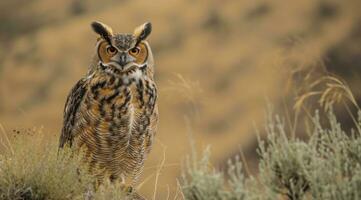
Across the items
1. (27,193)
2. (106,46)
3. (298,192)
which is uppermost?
(106,46)

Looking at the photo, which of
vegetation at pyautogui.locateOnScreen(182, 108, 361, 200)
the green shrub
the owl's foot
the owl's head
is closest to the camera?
vegetation at pyautogui.locateOnScreen(182, 108, 361, 200)

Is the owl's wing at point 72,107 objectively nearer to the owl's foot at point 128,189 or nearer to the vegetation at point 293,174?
the owl's foot at point 128,189

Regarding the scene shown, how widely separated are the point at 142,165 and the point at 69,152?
960 millimetres

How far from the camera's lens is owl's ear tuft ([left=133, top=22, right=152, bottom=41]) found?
538 cm

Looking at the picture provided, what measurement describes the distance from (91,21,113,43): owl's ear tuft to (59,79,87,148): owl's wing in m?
0.36

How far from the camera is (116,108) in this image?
5.38 metres

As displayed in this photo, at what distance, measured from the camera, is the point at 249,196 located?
3.85m

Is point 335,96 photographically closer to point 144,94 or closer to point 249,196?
point 144,94

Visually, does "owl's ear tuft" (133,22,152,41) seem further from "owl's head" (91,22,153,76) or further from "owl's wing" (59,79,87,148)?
"owl's wing" (59,79,87,148)

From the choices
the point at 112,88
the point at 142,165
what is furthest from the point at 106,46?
the point at 142,165

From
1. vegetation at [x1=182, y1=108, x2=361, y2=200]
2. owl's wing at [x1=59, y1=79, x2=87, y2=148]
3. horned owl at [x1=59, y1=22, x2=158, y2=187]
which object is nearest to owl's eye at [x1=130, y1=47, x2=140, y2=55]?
horned owl at [x1=59, y1=22, x2=158, y2=187]

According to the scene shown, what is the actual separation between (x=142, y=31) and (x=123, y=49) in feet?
0.65

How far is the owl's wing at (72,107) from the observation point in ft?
18.0

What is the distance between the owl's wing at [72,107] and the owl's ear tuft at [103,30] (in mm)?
362
